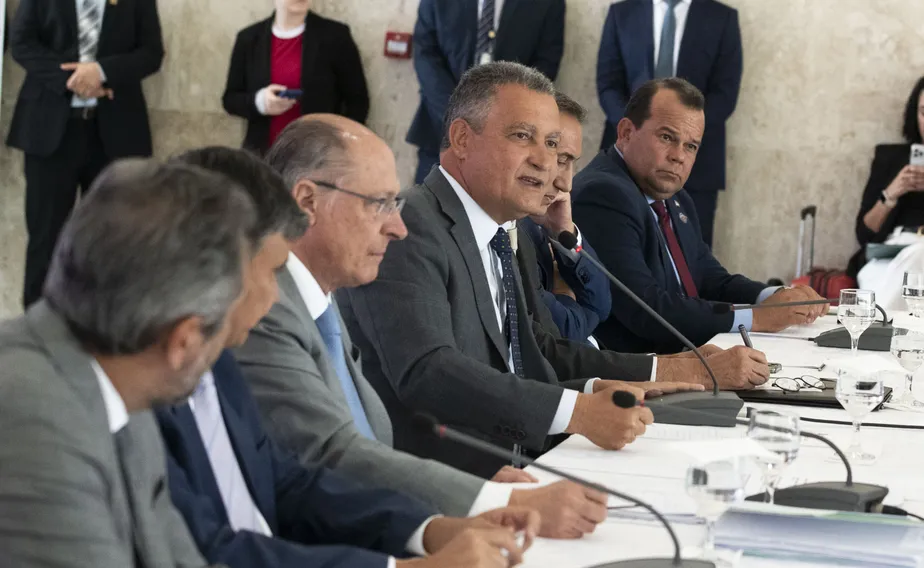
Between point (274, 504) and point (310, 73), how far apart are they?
5211 mm

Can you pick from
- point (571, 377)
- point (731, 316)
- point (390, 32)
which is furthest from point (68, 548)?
point (390, 32)

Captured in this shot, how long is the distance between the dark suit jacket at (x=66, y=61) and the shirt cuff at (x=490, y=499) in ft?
16.9

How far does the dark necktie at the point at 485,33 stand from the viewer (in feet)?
21.4

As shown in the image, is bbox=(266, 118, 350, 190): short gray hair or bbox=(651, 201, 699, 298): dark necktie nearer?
bbox=(266, 118, 350, 190): short gray hair

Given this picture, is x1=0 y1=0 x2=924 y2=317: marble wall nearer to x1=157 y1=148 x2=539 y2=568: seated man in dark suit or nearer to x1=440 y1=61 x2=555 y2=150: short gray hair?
x1=440 y1=61 x2=555 y2=150: short gray hair

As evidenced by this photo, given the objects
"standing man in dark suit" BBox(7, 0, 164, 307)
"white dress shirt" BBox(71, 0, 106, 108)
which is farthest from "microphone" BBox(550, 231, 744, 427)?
"white dress shirt" BBox(71, 0, 106, 108)

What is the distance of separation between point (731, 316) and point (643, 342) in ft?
1.09

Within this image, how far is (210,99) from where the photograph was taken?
7703mm

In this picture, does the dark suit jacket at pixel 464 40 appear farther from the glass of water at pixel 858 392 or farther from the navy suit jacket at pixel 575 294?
the glass of water at pixel 858 392

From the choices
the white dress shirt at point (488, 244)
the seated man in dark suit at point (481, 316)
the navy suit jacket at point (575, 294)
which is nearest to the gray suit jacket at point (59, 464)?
the seated man in dark suit at point (481, 316)

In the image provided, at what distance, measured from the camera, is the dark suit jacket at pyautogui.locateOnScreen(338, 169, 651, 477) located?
8.19 ft

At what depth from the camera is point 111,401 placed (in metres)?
1.27

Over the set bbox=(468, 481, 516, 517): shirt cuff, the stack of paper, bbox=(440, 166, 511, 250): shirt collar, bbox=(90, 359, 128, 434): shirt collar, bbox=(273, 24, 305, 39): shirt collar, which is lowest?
bbox=(468, 481, 516, 517): shirt cuff

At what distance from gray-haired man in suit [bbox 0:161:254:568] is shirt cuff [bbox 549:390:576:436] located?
115cm
